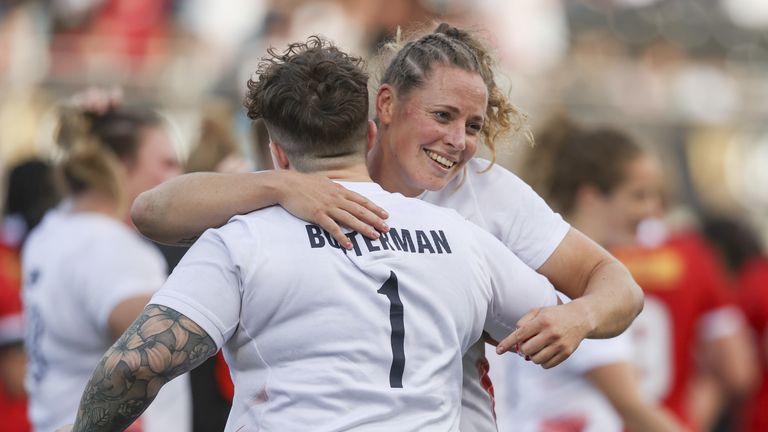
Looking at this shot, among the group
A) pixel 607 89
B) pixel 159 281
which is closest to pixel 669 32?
pixel 607 89

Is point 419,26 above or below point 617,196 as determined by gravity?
above

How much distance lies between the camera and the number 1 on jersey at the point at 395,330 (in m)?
2.86

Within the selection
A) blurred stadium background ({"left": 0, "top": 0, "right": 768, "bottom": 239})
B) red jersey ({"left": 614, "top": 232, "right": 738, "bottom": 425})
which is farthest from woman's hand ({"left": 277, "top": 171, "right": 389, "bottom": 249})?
blurred stadium background ({"left": 0, "top": 0, "right": 768, "bottom": 239})

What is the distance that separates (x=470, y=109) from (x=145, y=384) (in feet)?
3.59

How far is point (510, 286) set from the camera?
309 cm

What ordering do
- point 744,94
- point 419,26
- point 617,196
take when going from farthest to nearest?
1. point 744,94
2. point 617,196
3. point 419,26

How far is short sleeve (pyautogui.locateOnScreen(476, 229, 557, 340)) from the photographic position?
3084 mm

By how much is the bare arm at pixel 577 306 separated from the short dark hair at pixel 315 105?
0.61 metres

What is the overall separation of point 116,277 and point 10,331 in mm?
1336

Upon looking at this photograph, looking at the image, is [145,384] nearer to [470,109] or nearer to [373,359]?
[373,359]

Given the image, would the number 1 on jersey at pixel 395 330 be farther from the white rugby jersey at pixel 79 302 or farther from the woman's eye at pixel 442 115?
the white rugby jersey at pixel 79 302

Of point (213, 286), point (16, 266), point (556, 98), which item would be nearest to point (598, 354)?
point (213, 286)

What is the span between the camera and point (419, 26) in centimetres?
362

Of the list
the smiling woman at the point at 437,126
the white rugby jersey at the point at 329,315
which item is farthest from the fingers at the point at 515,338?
the smiling woman at the point at 437,126
